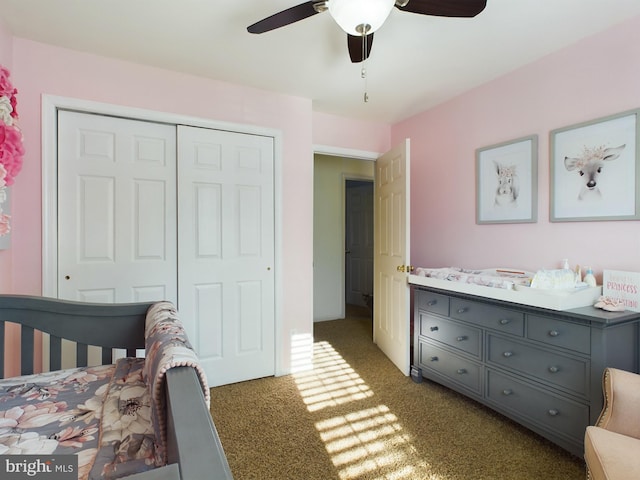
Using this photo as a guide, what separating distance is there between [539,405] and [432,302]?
0.92 m

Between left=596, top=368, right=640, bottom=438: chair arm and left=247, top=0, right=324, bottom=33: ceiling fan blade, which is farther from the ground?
left=247, top=0, right=324, bottom=33: ceiling fan blade

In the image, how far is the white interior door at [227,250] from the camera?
2.55m

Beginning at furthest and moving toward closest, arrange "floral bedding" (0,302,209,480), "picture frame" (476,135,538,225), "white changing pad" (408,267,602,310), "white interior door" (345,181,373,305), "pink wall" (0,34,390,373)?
"white interior door" (345,181,373,305), "picture frame" (476,135,538,225), "pink wall" (0,34,390,373), "white changing pad" (408,267,602,310), "floral bedding" (0,302,209,480)

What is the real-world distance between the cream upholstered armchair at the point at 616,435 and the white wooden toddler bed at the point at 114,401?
133cm

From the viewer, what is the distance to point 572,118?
209 centimetres

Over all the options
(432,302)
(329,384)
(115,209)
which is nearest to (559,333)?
(432,302)

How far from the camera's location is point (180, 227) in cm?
251

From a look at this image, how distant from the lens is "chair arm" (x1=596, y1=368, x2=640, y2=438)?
1300 millimetres

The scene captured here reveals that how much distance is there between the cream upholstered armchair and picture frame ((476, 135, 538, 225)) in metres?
1.24

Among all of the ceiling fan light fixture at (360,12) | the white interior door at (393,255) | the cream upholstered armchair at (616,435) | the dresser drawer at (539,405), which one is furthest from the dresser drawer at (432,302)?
the ceiling fan light fixture at (360,12)

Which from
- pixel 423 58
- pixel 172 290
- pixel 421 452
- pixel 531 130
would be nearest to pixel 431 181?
pixel 531 130

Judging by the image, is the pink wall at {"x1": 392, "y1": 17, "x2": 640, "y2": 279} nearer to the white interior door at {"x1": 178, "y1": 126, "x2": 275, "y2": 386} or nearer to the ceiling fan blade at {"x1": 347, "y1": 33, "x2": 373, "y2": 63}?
the ceiling fan blade at {"x1": 347, "y1": 33, "x2": 373, "y2": 63}

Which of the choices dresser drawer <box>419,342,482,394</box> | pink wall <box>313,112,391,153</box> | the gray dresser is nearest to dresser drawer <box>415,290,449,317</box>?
the gray dresser

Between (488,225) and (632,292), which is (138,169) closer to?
(488,225)
